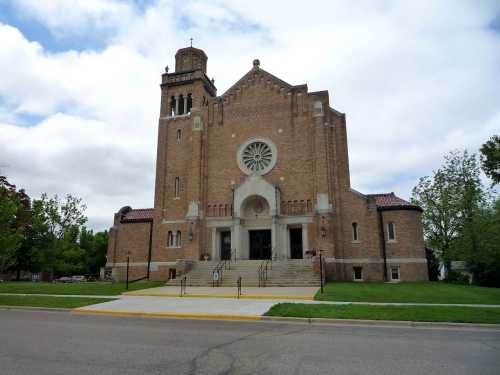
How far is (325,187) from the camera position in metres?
29.8

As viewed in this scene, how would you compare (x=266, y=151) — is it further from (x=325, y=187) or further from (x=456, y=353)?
(x=456, y=353)

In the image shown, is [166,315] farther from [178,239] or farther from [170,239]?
[170,239]

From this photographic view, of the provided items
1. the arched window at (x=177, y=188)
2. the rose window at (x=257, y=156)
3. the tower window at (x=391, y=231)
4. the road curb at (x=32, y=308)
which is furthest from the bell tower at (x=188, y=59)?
the road curb at (x=32, y=308)

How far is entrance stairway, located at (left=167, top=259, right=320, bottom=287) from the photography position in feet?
79.9

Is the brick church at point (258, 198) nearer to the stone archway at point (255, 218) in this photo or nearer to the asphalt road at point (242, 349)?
the stone archway at point (255, 218)

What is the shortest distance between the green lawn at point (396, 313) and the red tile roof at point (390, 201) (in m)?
17.7

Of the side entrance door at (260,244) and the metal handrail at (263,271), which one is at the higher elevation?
the side entrance door at (260,244)

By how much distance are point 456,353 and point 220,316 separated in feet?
24.5

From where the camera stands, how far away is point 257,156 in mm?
33531

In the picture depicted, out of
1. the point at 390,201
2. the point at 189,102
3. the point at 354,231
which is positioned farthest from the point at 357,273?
the point at 189,102

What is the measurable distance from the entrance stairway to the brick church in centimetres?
84

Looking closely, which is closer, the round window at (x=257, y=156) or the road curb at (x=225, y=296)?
the road curb at (x=225, y=296)

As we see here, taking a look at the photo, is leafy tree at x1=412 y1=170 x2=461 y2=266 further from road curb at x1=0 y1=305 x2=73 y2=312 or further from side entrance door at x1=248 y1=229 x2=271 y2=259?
road curb at x1=0 y1=305 x2=73 y2=312

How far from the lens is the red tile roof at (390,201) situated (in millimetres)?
30062
